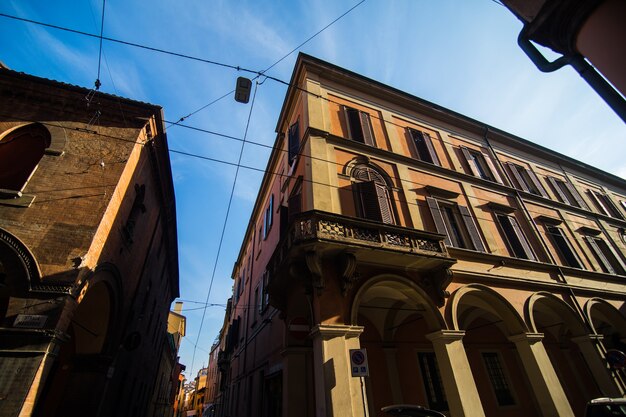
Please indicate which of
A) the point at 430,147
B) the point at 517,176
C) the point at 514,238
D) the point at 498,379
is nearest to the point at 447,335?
the point at 498,379

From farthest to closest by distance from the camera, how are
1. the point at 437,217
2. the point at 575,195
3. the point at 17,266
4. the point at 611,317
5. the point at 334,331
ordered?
the point at 575,195 → the point at 611,317 → the point at 437,217 → the point at 334,331 → the point at 17,266

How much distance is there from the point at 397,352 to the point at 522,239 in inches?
298

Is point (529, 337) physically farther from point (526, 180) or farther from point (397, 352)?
point (526, 180)

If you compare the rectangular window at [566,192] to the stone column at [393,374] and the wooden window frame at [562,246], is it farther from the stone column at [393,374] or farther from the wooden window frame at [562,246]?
the stone column at [393,374]

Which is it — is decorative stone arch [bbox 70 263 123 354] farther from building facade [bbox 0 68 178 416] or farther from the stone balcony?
→ the stone balcony

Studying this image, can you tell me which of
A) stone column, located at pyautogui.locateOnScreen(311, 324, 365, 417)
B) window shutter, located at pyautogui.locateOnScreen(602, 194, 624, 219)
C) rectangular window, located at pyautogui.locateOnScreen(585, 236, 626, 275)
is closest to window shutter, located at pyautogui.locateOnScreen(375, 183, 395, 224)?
stone column, located at pyautogui.locateOnScreen(311, 324, 365, 417)

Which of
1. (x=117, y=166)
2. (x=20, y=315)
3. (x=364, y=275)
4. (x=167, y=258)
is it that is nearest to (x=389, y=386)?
(x=364, y=275)

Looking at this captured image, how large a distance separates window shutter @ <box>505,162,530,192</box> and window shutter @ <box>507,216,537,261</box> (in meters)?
3.56

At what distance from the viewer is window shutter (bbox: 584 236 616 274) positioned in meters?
14.4

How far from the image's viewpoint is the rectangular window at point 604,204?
61.6ft

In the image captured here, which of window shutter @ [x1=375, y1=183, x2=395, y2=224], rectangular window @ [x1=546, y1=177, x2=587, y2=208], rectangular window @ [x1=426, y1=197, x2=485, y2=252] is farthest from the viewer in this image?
rectangular window @ [x1=546, y1=177, x2=587, y2=208]

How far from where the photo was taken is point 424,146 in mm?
13672

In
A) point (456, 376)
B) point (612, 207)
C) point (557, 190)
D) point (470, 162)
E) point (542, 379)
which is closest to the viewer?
point (456, 376)

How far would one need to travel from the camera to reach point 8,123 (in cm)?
841
